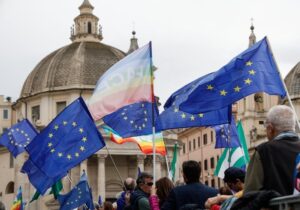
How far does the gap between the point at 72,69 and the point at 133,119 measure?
54.6 meters

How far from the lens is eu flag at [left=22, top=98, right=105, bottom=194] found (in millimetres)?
16594

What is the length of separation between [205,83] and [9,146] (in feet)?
49.9

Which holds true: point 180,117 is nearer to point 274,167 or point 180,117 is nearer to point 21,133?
point 274,167

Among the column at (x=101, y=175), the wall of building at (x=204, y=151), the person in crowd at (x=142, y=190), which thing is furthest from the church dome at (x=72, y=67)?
the person in crowd at (x=142, y=190)

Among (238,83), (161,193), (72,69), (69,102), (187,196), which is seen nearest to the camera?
(187,196)

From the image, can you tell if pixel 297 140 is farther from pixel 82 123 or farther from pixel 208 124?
pixel 82 123

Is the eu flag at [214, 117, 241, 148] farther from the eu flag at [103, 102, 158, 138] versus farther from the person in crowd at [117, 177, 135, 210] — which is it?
the person in crowd at [117, 177, 135, 210]

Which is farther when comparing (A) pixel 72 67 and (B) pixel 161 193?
(A) pixel 72 67

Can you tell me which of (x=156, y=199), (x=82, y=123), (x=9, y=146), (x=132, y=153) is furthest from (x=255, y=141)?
(x=156, y=199)

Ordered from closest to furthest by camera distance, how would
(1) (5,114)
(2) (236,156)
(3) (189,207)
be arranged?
(3) (189,207), (2) (236,156), (1) (5,114)

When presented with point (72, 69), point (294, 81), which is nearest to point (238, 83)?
point (72, 69)

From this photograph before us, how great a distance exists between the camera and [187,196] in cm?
891

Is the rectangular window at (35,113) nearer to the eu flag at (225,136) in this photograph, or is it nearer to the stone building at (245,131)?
the stone building at (245,131)

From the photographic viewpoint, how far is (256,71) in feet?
40.6
